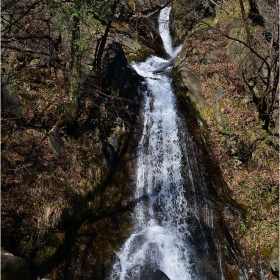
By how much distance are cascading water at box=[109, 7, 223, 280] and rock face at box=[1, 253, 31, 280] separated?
2679mm

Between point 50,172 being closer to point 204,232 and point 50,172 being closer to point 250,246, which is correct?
point 204,232

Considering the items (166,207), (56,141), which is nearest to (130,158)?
(166,207)

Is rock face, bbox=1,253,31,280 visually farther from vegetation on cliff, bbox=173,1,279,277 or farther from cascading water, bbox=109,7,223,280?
vegetation on cliff, bbox=173,1,279,277

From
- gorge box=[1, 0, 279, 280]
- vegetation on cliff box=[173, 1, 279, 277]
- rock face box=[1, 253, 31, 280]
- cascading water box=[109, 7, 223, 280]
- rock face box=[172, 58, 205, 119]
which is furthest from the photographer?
rock face box=[172, 58, 205, 119]

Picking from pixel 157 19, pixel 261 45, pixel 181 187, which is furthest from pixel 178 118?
pixel 157 19

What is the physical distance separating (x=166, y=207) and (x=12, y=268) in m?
5.60

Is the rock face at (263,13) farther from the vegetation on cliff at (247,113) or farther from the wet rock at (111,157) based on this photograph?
the wet rock at (111,157)

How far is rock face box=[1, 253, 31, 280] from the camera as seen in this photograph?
15.2 ft

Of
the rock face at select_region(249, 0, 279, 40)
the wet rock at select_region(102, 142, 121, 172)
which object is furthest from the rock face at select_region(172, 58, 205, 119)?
the wet rock at select_region(102, 142, 121, 172)

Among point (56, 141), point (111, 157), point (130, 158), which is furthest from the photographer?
point (130, 158)

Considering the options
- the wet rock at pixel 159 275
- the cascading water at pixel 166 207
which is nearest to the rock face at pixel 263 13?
the cascading water at pixel 166 207

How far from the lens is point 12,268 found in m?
4.76

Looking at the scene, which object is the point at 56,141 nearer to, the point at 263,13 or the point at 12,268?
the point at 12,268

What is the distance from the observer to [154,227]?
8.58 meters
